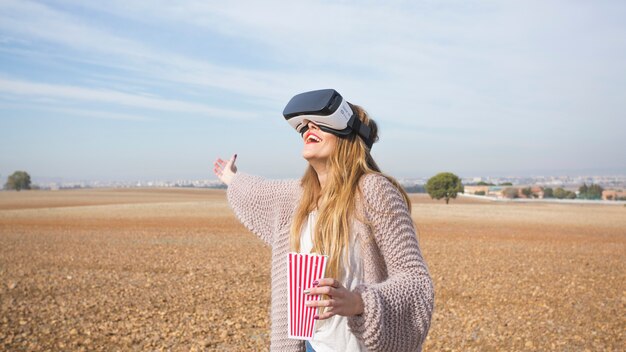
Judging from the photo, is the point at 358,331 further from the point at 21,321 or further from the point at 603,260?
the point at 603,260

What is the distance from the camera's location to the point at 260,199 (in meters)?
2.84

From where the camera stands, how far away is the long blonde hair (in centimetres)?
215

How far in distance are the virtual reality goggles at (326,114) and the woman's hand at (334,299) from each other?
2.37 feet

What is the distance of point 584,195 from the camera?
117m

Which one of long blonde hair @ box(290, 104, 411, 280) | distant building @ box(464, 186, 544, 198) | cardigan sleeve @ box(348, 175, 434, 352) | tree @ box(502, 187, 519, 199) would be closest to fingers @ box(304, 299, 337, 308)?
cardigan sleeve @ box(348, 175, 434, 352)

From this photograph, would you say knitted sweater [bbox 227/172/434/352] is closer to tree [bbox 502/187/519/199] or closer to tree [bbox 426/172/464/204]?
tree [bbox 426/172/464/204]

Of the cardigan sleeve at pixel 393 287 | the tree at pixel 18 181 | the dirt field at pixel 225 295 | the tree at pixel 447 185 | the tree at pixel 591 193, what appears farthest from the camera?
the tree at pixel 591 193

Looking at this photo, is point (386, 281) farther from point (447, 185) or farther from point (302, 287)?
point (447, 185)

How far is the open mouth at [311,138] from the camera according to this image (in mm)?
2367

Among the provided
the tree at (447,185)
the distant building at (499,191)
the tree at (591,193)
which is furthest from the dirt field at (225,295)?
the tree at (591,193)

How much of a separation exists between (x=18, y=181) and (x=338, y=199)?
116 m

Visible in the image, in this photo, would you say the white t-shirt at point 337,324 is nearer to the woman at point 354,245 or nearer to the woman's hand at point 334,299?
the woman at point 354,245

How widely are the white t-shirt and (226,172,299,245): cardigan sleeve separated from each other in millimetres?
425

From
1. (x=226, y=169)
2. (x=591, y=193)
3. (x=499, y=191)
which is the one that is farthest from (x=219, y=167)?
(x=591, y=193)
